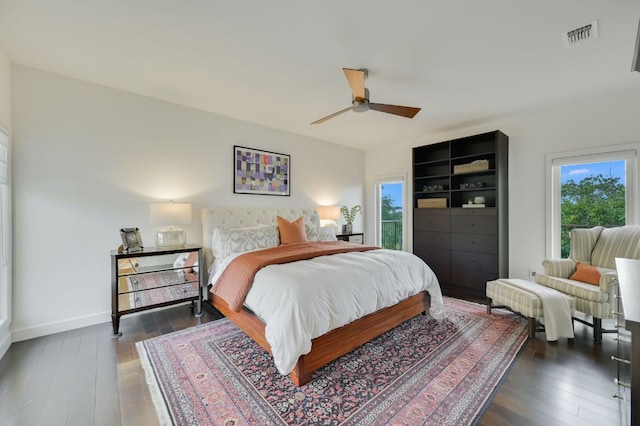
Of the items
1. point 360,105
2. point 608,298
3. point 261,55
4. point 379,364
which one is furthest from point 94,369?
point 608,298

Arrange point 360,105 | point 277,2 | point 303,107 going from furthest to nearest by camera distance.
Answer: point 303,107
point 360,105
point 277,2

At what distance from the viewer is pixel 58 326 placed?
8.88 ft

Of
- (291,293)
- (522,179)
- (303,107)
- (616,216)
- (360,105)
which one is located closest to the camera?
(291,293)

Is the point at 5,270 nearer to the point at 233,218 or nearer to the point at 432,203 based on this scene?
the point at 233,218

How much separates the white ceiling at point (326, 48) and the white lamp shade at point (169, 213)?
1.37 metres

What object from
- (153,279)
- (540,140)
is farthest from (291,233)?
(540,140)

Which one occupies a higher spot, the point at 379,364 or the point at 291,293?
the point at 291,293

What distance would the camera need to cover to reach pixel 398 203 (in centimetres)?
555

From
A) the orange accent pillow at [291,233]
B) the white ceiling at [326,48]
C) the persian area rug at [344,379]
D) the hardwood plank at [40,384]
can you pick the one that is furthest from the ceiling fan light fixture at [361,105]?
the hardwood plank at [40,384]

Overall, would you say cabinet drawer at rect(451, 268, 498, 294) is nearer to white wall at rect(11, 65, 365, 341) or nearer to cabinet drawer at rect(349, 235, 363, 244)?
cabinet drawer at rect(349, 235, 363, 244)

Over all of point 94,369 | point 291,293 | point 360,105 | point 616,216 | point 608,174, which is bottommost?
point 94,369

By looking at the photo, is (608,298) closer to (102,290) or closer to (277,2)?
(277,2)

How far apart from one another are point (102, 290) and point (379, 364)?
3082 millimetres

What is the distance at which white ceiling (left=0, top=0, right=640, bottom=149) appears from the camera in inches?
73.3
